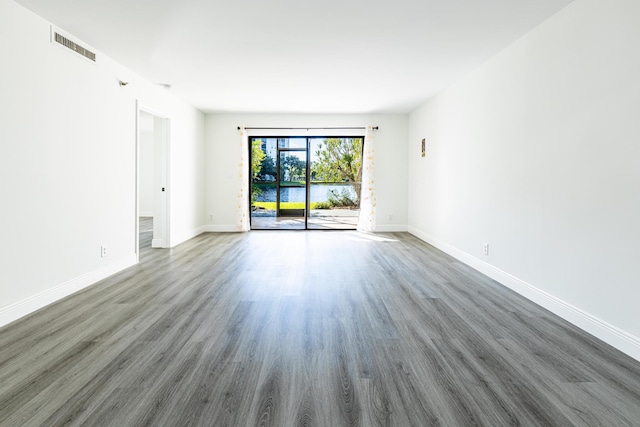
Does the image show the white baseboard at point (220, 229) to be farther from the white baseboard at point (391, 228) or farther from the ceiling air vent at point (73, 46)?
the ceiling air vent at point (73, 46)

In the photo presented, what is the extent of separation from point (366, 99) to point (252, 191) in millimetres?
3297

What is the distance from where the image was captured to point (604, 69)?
252 centimetres

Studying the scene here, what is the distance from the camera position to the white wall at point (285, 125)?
7.54 metres

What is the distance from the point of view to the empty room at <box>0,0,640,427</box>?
1.84 metres

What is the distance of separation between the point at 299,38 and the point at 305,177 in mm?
4451

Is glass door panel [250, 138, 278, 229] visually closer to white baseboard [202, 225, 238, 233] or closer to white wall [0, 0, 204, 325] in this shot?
white baseboard [202, 225, 238, 233]

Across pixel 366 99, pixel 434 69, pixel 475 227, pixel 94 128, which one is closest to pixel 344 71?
pixel 434 69

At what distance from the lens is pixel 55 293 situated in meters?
3.22

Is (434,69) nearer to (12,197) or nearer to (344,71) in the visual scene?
(344,71)

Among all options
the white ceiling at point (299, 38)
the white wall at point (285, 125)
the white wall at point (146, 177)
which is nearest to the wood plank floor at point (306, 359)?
the white ceiling at point (299, 38)

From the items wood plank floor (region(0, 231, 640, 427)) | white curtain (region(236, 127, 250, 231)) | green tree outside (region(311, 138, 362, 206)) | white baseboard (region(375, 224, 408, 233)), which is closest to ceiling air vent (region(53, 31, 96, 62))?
wood plank floor (region(0, 231, 640, 427))

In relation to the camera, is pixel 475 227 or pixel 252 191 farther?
pixel 252 191

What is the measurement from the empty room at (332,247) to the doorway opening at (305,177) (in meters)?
2.12

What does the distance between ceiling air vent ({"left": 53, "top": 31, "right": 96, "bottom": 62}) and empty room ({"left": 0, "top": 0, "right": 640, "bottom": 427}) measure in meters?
0.02
